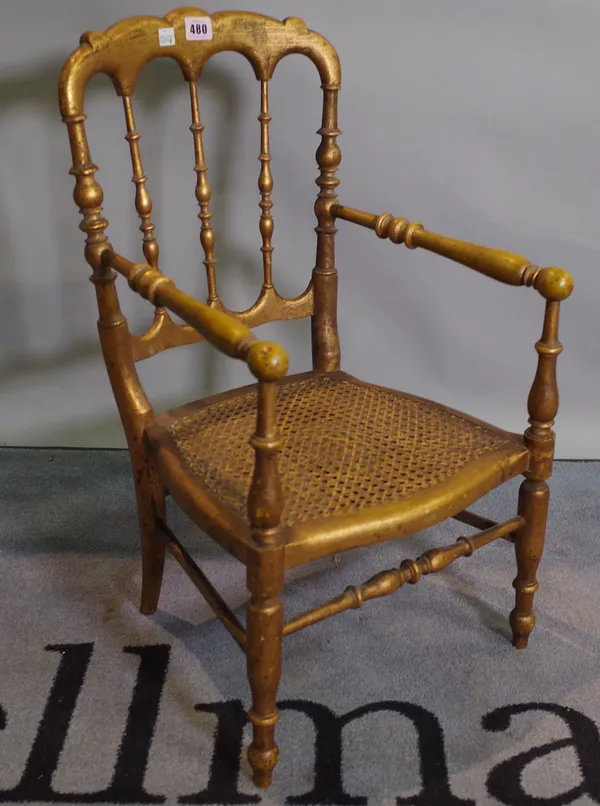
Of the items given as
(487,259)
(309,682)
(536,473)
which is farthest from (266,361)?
(309,682)

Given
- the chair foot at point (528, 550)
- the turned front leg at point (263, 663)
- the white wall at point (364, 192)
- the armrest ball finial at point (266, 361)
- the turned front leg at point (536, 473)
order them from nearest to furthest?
the armrest ball finial at point (266, 361) → the turned front leg at point (263, 663) → the turned front leg at point (536, 473) → the chair foot at point (528, 550) → the white wall at point (364, 192)

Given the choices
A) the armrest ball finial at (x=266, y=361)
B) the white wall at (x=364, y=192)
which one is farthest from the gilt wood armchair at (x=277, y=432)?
the white wall at (x=364, y=192)

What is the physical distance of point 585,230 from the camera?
1.55 metres

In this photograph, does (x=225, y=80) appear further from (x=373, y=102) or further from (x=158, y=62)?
(x=373, y=102)

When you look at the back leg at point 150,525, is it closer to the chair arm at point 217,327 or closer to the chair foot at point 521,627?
the chair arm at point 217,327

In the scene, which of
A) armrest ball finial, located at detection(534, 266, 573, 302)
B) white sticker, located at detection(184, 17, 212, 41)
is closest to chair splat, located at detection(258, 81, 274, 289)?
white sticker, located at detection(184, 17, 212, 41)

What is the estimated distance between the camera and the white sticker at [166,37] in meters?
1.08

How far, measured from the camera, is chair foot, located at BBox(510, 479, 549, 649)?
1121 millimetres

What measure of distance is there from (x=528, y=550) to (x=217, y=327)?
60 centimetres

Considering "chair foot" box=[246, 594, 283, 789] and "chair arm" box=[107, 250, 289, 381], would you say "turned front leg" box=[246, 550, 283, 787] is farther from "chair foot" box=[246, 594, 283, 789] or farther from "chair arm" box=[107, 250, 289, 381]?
"chair arm" box=[107, 250, 289, 381]

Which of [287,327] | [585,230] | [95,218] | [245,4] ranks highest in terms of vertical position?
[245,4]

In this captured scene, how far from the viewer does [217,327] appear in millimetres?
821

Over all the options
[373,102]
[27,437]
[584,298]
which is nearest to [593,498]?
[584,298]

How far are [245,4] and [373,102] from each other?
0.89 feet
